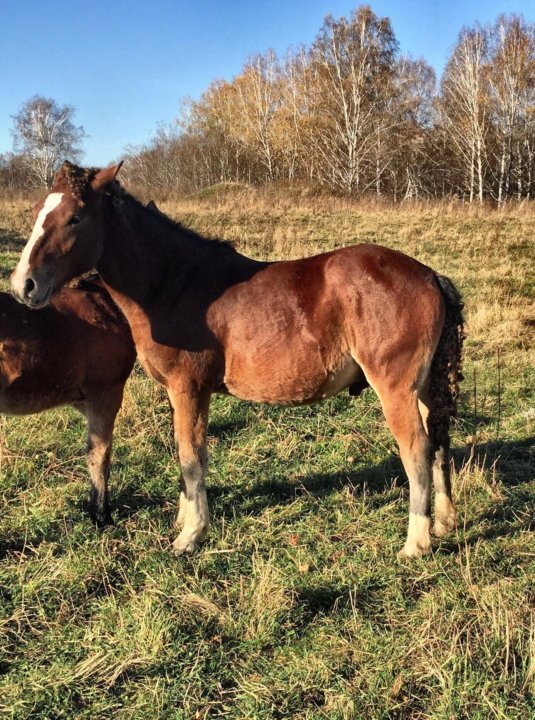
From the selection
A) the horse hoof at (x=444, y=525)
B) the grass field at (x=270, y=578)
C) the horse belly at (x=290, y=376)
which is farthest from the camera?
the horse hoof at (x=444, y=525)

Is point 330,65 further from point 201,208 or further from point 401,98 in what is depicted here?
point 201,208

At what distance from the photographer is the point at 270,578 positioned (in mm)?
3340

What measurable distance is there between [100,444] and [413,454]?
2.33 metres

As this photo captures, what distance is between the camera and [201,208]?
21297 mm

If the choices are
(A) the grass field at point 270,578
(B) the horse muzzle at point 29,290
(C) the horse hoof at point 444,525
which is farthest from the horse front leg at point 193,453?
(C) the horse hoof at point 444,525

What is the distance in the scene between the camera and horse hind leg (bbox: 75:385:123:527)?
419 cm

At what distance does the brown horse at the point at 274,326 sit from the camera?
3609 millimetres

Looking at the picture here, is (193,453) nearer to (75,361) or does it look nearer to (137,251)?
(75,361)

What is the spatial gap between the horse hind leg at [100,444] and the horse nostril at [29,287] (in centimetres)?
118

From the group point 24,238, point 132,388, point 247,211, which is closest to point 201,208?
point 247,211

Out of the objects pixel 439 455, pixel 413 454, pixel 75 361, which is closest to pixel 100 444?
pixel 75 361

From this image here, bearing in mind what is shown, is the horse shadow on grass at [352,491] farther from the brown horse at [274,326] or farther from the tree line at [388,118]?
the tree line at [388,118]

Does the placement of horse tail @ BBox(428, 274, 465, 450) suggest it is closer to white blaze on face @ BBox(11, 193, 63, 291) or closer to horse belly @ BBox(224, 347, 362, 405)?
horse belly @ BBox(224, 347, 362, 405)

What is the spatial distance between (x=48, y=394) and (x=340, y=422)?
3.02 meters
